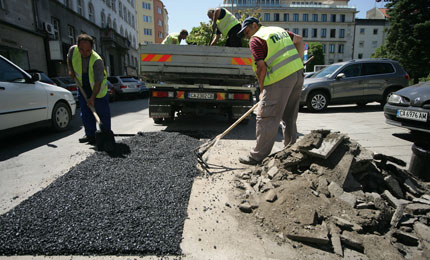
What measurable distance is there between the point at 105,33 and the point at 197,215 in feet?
104

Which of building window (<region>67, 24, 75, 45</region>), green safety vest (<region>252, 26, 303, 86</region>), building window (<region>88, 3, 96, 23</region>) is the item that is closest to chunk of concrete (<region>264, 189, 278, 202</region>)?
green safety vest (<region>252, 26, 303, 86</region>)

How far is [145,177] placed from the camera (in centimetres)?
315

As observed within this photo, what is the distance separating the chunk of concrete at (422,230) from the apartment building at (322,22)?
72926 mm

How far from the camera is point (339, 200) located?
7.96 ft

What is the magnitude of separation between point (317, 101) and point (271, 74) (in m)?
7.15

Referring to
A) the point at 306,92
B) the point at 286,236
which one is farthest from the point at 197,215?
the point at 306,92

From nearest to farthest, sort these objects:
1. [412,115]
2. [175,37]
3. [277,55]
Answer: [277,55]
[412,115]
[175,37]

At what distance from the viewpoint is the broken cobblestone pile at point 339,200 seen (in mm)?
2033

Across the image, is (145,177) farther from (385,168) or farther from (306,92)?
(306,92)

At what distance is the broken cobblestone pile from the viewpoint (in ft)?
6.67

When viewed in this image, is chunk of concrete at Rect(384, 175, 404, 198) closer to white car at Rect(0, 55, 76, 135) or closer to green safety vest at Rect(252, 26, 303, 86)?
green safety vest at Rect(252, 26, 303, 86)

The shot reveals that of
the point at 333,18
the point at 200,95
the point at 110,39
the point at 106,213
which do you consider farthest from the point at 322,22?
the point at 106,213

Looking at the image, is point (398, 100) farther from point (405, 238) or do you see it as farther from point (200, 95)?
point (405, 238)

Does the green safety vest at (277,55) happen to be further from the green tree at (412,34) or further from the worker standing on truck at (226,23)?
the green tree at (412,34)
